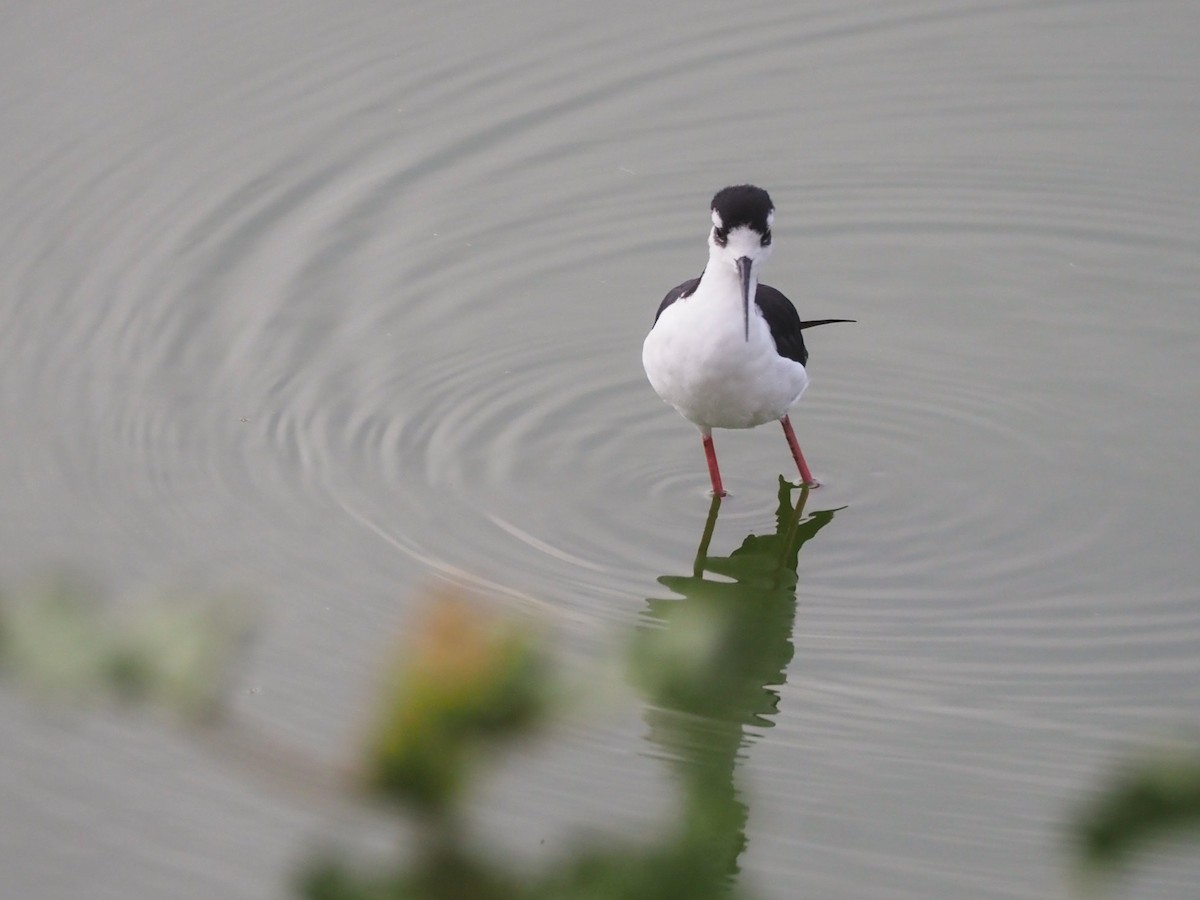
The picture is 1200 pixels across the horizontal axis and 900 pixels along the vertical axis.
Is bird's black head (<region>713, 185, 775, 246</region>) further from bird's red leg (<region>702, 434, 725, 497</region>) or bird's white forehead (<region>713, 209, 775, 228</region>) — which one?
bird's red leg (<region>702, 434, 725, 497</region>)

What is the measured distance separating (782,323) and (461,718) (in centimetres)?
575

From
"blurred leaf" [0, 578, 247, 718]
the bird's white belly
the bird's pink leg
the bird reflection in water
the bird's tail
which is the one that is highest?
the bird's tail

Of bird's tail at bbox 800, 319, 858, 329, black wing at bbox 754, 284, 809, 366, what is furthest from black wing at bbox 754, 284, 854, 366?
bird's tail at bbox 800, 319, 858, 329

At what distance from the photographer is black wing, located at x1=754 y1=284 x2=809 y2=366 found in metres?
6.43

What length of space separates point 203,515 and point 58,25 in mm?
4855

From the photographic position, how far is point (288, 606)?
5.75m

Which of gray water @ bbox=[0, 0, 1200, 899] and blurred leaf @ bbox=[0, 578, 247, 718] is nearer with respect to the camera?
blurred leaf @ bbox=[0, 578, 247, 718]

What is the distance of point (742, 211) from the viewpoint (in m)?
5.84

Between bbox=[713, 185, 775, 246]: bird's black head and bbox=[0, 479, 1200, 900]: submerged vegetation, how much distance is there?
4.90m

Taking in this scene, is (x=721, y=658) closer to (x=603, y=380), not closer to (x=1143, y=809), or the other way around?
(x=1143, y=809)

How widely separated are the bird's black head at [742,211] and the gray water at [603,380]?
1309mm

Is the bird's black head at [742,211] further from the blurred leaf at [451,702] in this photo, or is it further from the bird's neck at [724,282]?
the blurred leaf at [451,702]

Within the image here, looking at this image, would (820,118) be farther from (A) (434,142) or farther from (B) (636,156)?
(A) (434,142)

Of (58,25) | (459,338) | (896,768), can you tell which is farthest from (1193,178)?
(58,25)
